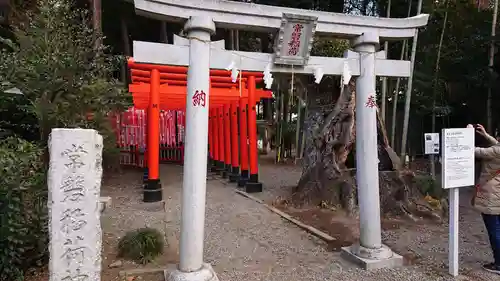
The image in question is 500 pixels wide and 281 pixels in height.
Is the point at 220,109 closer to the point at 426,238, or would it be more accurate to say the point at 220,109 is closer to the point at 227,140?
the point at 227,140

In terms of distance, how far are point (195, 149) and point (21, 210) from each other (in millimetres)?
1827

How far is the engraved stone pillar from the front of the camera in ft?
9.23

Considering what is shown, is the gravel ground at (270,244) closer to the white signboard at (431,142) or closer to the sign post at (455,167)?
the sign post at (455,167)

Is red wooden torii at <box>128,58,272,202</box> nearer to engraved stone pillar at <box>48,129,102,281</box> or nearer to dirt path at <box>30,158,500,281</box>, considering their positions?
dirt path at <box>30,158,500,281</box>

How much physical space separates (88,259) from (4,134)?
3909 millimetres

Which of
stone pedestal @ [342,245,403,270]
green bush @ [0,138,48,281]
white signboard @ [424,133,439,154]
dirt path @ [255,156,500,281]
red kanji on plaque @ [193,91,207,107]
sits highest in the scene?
red kanji on plaque @ [193,91,207,107]

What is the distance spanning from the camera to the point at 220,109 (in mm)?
11812

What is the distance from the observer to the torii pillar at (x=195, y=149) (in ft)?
11.9

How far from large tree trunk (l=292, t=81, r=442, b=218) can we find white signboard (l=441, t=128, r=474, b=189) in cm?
279

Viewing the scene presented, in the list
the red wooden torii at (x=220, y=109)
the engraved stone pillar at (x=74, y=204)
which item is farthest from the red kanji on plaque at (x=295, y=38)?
the engraved stone pillar at (x=74, y=204)

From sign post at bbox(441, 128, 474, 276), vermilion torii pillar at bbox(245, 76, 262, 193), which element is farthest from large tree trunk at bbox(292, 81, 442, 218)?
sign post at bbox(441, 128, 474, 276)

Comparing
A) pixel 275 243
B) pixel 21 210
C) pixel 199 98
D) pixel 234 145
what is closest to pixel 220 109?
pixel 234 145

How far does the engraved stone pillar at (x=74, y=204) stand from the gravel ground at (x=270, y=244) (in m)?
1.36

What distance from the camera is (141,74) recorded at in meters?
8.26
